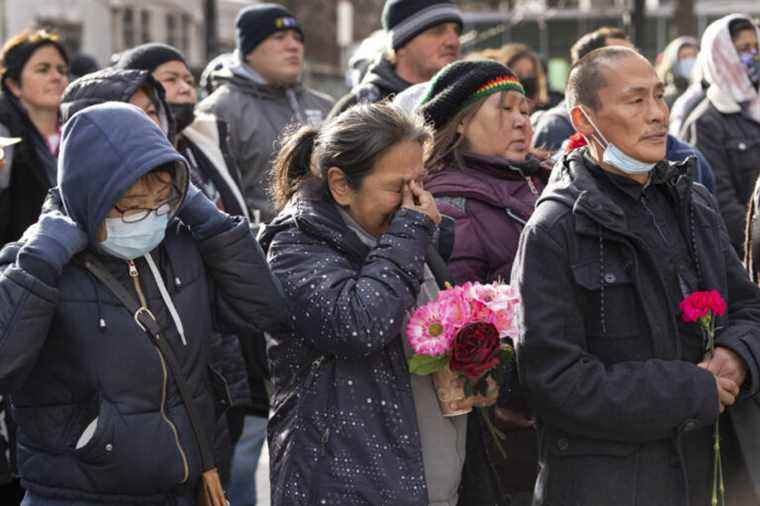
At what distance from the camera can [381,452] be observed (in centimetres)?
414

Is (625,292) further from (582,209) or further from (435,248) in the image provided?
(435,248)

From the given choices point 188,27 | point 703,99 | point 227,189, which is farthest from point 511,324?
point 188,27

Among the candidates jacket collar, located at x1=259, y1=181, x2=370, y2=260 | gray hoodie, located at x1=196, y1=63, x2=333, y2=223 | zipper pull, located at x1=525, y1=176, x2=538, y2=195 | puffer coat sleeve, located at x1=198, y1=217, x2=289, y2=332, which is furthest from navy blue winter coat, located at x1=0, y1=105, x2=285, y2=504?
gray hoodie, located at x1=196, y1=63, x2=333, y2=223

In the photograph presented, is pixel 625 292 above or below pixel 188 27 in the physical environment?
above

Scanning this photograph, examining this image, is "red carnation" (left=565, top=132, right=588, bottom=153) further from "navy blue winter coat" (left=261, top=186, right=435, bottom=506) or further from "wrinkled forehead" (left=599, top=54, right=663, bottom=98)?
"navy blue winter coat" (left=261, top=186, right=435, bottom=506)

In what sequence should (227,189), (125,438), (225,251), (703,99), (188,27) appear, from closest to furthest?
(125,438) < (225,251) < (227,189) < (703,99) < (188,27)

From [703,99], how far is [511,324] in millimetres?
4297

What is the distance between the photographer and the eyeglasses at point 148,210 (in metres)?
4.13

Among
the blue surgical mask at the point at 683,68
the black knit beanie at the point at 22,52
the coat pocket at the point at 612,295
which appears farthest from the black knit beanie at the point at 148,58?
the blue surgical mask at the point at 683,68

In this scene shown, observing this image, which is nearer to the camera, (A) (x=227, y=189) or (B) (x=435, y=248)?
(B) (x=435, y=248)

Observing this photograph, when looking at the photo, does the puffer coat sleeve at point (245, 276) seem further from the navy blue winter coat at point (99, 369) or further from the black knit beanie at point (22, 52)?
the black knit beanie at point (22, 52)

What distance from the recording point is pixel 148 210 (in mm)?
4168

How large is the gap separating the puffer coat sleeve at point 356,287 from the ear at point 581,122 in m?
0.60

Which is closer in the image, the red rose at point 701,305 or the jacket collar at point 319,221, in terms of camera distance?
the red rose at point 701,305
